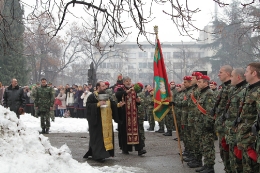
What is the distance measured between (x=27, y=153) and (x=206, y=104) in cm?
367

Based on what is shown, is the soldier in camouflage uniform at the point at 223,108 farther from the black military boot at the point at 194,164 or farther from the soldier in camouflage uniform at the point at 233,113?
the black military boot at the point at 194,164

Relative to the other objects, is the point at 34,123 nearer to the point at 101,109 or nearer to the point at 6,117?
the point at 101,109

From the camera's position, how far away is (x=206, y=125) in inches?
331

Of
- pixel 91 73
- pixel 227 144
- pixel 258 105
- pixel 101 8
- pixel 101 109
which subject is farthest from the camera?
pixel 91 73

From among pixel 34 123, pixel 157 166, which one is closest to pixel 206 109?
pixel 157 166

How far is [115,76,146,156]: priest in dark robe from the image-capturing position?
11.1 m

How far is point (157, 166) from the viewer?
9398 millimetres

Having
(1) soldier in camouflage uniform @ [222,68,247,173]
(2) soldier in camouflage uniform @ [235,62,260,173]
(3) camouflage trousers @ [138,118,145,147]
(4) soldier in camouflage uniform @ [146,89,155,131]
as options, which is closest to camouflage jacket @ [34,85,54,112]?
(4) soldier in camouflage uniform @ [146,89,155,131]

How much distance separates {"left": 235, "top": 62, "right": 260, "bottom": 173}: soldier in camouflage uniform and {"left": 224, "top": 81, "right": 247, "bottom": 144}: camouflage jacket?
0.47 m

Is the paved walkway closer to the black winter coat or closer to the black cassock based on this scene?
the black cassock

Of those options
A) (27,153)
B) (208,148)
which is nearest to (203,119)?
(208,148)

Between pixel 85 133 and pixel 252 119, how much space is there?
451 inches

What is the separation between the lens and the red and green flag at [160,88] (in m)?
9.61

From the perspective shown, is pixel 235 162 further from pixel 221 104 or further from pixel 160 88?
pixel 160 88
